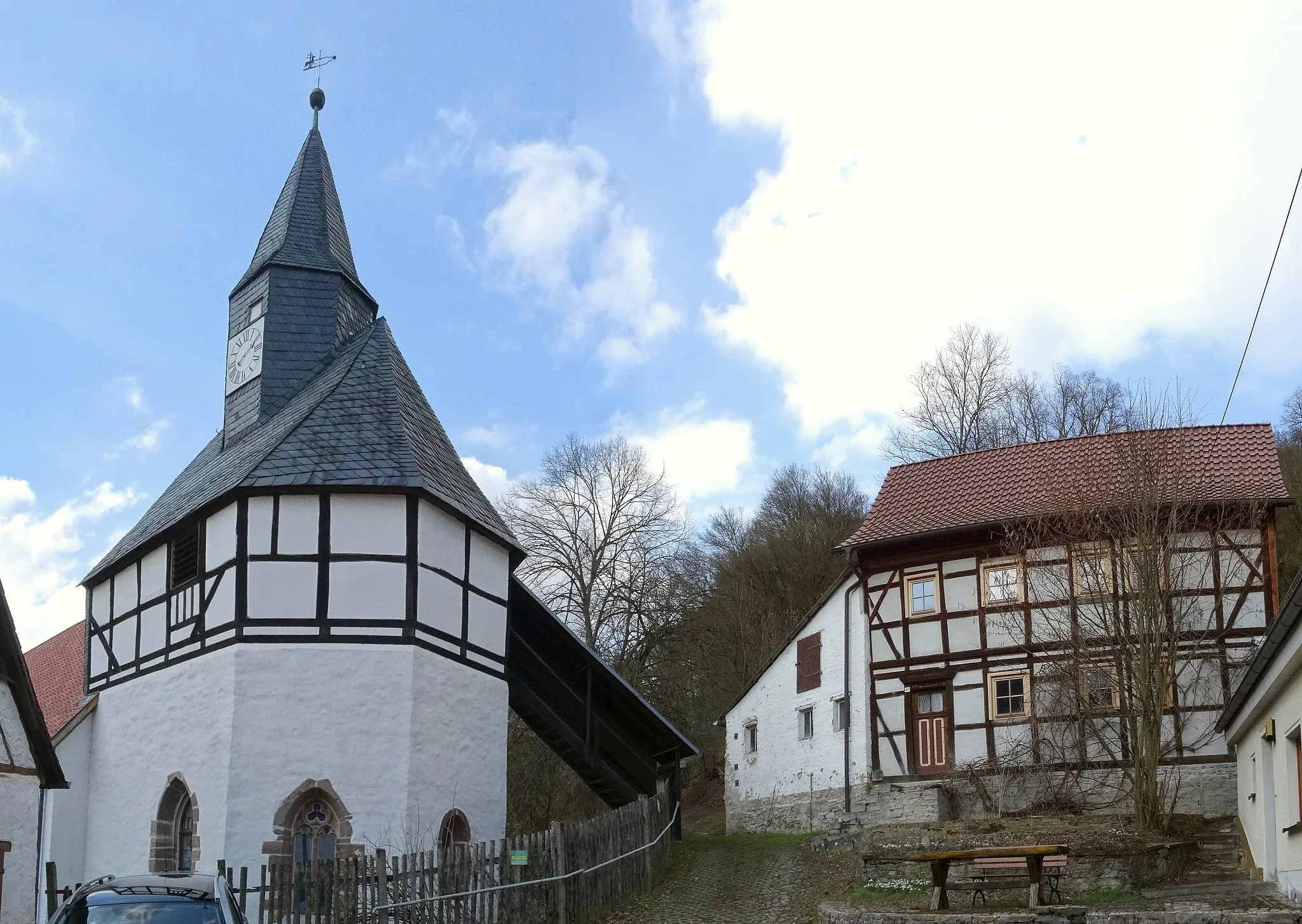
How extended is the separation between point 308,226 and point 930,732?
1467cm

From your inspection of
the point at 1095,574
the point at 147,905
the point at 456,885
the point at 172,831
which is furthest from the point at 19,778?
the point at 1095,574

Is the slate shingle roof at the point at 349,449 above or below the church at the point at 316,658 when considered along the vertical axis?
above

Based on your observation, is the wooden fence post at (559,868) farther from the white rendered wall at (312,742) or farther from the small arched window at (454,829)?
the small arched window at (454,829)

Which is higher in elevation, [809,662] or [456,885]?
[809,662]

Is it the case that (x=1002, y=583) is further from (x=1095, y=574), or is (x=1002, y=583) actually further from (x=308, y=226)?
(x=308, y=226)

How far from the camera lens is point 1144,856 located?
53.8 ft

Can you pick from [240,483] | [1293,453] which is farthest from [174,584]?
[1293,453]

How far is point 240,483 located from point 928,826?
11221 mm

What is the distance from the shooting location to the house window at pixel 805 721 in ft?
90.3

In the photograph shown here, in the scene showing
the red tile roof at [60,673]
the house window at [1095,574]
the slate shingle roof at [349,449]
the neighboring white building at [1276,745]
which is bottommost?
the neighboring white building at [1276,745]

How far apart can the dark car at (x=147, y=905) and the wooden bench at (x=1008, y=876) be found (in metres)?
8.26

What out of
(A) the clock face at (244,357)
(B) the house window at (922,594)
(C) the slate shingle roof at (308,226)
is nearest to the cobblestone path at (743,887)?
(B) the house window at (922,594)

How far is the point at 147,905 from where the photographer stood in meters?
9.45

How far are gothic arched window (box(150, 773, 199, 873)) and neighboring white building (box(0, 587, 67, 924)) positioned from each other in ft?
13.8
